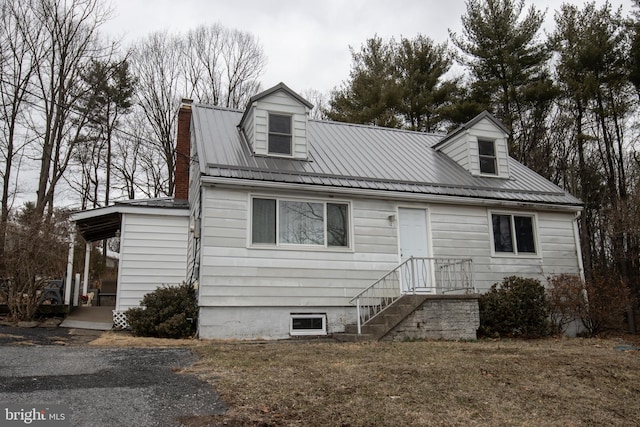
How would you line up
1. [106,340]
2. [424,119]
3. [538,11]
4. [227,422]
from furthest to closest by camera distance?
[424,119] → [538,11] → [106,340] → [227,422]

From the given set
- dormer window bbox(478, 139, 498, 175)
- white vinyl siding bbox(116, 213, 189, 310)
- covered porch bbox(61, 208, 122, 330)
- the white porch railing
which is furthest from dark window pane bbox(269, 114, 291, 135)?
dormer window bbox(478, 139, 498, 175)

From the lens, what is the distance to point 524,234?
1342cm

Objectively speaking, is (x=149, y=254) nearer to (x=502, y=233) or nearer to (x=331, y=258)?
(x=331, y=258)

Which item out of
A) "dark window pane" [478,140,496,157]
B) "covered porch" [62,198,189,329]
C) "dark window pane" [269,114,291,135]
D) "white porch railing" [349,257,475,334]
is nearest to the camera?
"white porch railing" [349,257,475,334]

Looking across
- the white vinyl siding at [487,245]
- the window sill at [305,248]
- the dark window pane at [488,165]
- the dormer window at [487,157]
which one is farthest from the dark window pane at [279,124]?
the dark window pane at [488,165]

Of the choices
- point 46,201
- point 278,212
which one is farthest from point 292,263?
point 46,201

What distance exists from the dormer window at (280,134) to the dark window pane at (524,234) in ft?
20.8

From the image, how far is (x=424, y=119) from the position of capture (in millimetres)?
26422

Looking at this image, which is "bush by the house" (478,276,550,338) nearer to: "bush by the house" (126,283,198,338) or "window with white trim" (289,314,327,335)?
"window with white trim" (289,314,327,335)

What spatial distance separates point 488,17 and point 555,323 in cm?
1663

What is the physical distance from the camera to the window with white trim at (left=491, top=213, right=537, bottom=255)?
13.1 m

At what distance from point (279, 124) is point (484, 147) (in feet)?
20.4

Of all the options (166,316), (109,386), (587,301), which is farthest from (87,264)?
(587,301)

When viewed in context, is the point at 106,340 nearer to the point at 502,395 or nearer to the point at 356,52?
the point at 502,395
